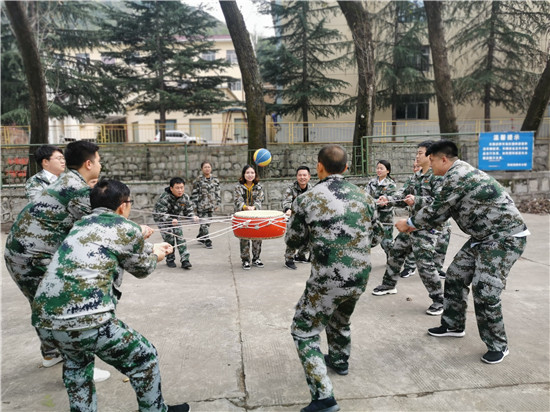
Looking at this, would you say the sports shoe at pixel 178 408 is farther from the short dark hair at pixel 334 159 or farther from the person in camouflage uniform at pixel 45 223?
the short dark hair at pixel 334 159

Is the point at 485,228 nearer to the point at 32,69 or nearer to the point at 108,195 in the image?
the point at 108,195

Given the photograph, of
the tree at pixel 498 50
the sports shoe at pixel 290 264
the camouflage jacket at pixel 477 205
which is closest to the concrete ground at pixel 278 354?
the sports shoe at pixel 290 264

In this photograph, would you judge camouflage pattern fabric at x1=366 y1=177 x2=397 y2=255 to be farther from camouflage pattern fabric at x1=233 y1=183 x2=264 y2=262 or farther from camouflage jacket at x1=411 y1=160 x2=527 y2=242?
camouflage jacket at x1=411 y1=160 x2=527 y2=242

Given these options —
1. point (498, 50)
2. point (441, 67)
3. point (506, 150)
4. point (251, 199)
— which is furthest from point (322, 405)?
point (498, 50)

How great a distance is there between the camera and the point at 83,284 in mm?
2291

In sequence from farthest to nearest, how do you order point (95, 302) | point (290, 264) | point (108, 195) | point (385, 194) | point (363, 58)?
point (363, 58) → point (290, 264) → point (385, 194) → point (108, 195) → point (95, 302)

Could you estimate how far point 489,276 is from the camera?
11.2 feet

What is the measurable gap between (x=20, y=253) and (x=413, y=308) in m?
3.94

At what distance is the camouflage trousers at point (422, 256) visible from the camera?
15.1 ft

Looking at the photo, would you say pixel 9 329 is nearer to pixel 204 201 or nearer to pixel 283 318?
pixel 283 318

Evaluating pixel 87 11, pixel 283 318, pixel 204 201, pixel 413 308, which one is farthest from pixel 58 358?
pixel 87 11

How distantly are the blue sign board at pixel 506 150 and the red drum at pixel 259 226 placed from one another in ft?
30.0

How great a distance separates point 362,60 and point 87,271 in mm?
11230

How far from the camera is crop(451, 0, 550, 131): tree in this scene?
60.7 ft
